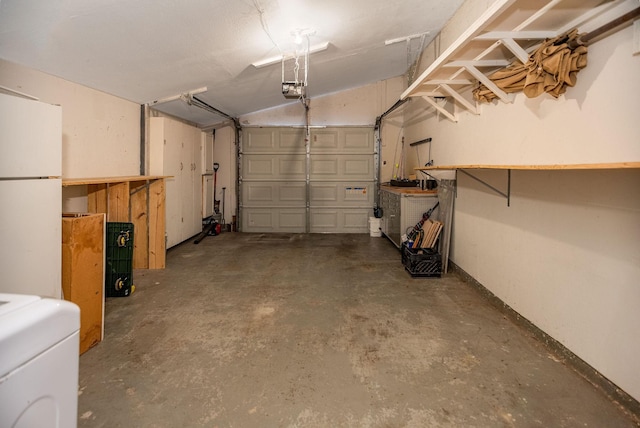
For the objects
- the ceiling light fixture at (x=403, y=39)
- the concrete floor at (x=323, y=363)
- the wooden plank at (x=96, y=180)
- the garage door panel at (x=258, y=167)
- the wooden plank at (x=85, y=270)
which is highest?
the ceiling light fixture at (x=403, y=39)

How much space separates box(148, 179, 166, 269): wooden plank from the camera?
414 centimetres

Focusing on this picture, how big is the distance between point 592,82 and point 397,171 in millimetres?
5051

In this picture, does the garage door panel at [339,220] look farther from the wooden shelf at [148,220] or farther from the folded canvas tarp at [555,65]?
the folded canvas tarp at [555,65]

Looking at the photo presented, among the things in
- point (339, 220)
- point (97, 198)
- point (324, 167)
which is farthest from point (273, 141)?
point (97, 198)

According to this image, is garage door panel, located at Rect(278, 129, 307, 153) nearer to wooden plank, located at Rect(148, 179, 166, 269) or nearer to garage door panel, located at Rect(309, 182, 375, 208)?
garage door panel, located at Rect(309, 182, 375, 208)

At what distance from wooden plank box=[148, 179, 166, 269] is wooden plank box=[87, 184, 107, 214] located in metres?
0.55

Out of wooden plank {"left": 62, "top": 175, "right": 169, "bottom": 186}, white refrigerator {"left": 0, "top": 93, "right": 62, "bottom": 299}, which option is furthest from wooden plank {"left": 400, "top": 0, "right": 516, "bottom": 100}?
wooden plank {"left": 62, "top": 175, "right": 169, "bottom": 186}

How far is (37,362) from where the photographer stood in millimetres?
655

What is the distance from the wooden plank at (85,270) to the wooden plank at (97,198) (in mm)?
1415

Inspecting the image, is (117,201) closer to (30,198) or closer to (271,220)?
(30,198)

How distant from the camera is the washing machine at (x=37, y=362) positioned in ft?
1.95

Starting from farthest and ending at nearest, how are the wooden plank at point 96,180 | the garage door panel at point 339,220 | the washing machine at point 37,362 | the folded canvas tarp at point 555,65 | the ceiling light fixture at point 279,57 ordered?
the garage door panel at point 339,220
the ceiling light fixture at point 279,57
the wooden plank at point 96,180
the folded canvas tarp at point 555,65
the washing machine at point 37,362

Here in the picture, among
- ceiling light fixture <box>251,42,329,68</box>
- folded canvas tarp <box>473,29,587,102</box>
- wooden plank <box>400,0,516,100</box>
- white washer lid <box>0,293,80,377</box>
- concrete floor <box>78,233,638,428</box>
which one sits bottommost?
concrete floor <box>78,233,638,428</box>

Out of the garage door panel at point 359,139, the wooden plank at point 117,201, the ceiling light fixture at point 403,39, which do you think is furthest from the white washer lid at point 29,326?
the garage door panel at point 359,139
